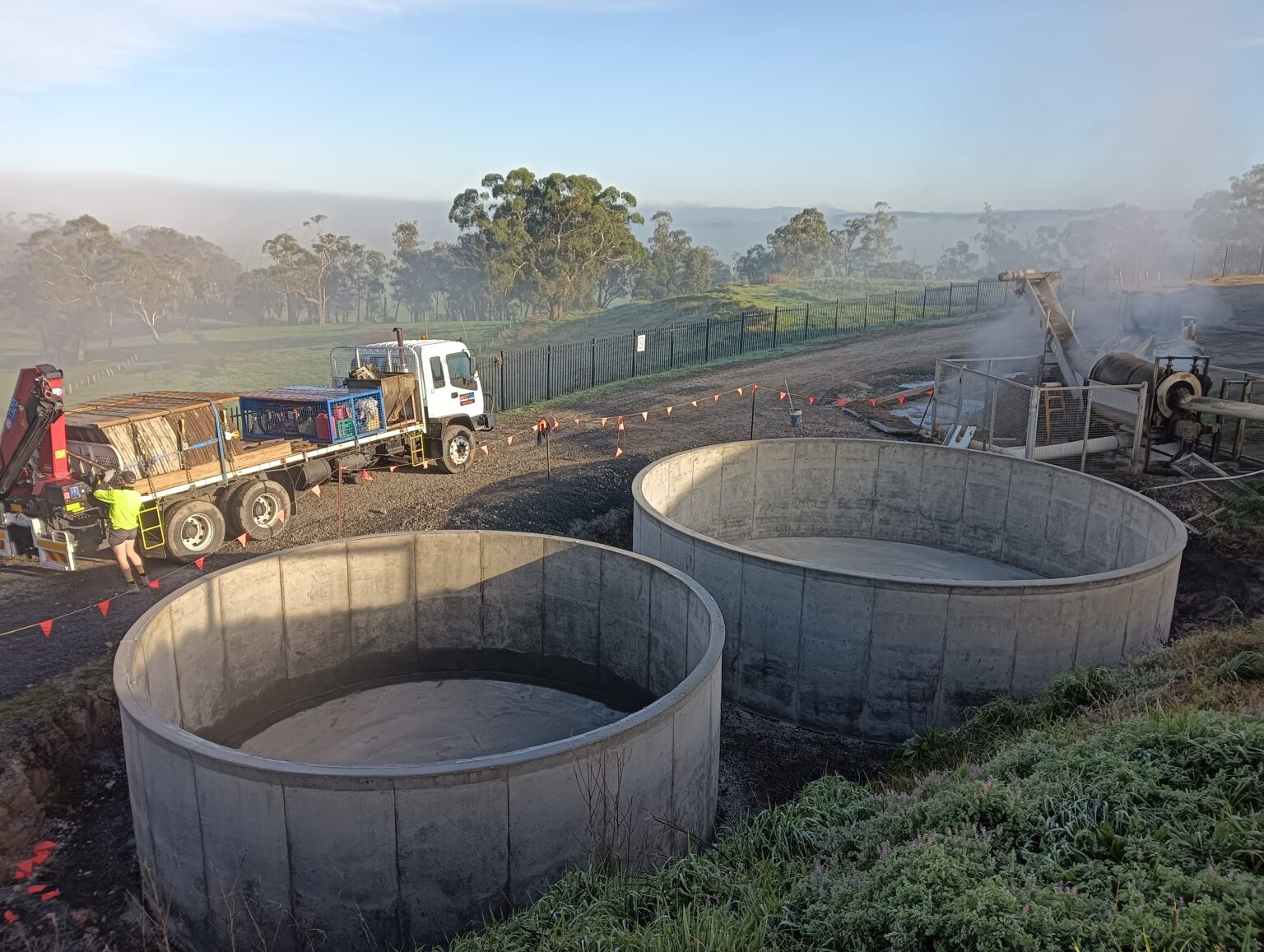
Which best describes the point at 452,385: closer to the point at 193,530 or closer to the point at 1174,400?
the point at 193,530

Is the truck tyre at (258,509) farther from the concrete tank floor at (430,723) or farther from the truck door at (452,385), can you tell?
the concrete tank floor at (430,723)

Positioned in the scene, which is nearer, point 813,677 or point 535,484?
point 813,677

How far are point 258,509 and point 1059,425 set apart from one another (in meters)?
16.8

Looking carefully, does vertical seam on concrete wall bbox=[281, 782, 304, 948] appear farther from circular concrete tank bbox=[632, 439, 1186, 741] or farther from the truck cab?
the truck cab

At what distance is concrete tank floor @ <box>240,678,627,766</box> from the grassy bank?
395 cm

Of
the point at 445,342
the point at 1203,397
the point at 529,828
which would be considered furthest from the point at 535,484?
the point at 1203,397

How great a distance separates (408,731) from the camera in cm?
1082

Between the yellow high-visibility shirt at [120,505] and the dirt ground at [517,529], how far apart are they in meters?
1.03

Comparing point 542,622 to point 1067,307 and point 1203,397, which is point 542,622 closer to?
point 1203,397

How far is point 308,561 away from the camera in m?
11.2

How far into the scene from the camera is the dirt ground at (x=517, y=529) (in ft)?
26.2

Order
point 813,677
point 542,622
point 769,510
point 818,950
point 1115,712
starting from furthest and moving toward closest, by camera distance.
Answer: point 769,510 < point 542,622 < point 813,677 < point 1115,712 < point 818,950

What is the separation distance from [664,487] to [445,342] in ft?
22.6

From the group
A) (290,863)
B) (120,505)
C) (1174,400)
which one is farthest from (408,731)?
(1174,400)
